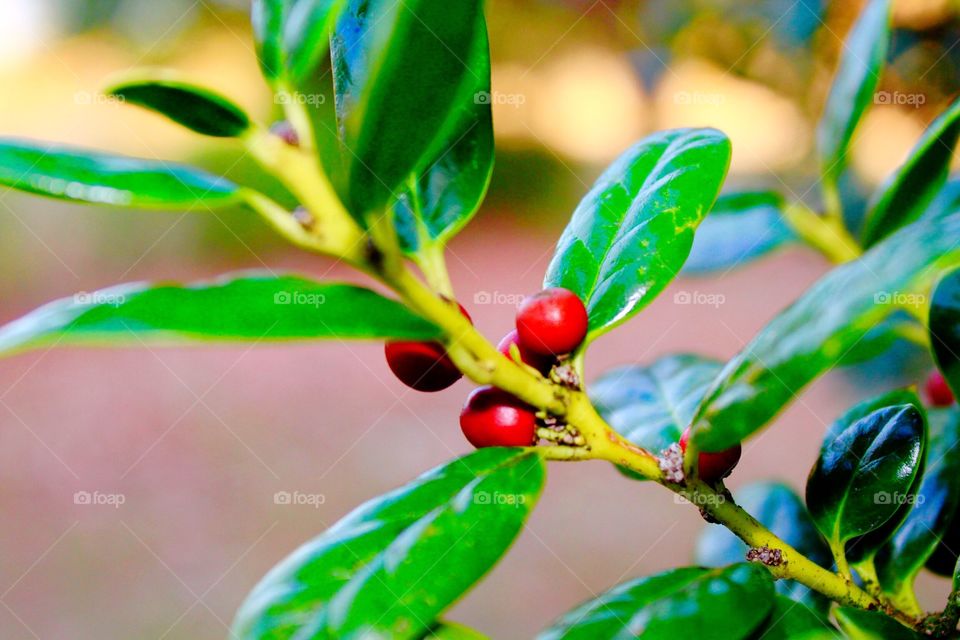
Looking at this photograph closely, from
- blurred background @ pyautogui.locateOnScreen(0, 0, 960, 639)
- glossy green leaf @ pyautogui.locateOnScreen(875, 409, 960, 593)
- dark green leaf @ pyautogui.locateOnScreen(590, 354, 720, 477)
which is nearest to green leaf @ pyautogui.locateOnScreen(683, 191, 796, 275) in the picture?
blurred background @ pyautogui.locateOnScreen(0, 0, 960, 639)

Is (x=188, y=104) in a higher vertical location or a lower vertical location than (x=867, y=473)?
higher

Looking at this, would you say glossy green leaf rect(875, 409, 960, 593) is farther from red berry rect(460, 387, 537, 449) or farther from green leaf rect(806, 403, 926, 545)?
red berry rect(460, 387, 537, 449)

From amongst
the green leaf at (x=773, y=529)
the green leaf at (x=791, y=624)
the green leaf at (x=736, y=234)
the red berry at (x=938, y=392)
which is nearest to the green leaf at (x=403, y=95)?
the green leaf at (x=791, y=624)

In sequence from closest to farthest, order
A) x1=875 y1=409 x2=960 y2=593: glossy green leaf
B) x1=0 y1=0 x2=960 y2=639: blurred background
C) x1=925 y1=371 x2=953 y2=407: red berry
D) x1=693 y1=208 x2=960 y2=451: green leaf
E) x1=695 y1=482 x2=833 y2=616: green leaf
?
x1=693 y1=208 x2=960 y2=451: green leaf < x1=875 y1=409 x2=960 y2=593: glossy green leaf < x1=695 y1=482 x2=833 y2=616: green leaf < x1=925 y1=371 x2=953 y2=407: red berry < x1=0 y1=0 x2=960 y2=639: blurred background

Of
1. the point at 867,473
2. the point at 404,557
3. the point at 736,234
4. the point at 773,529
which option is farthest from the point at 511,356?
the point at 736,234

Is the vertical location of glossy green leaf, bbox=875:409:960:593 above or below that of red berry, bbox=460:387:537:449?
below

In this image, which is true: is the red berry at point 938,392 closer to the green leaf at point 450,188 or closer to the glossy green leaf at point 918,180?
the glossy green leaf at point 918,180

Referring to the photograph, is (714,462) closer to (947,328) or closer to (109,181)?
(947,328)
